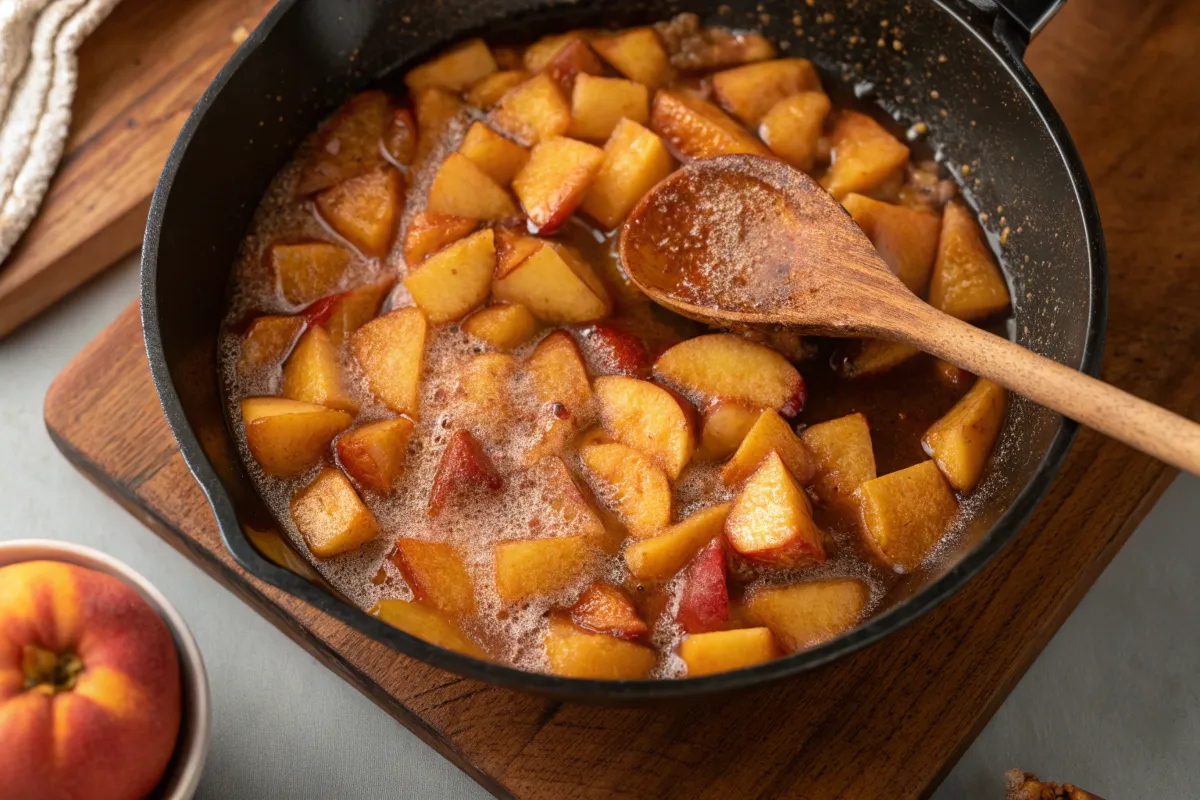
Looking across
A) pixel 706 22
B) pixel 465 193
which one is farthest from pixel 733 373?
pixel 706 22

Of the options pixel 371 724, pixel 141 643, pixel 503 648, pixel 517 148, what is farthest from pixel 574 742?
pixel 517 148

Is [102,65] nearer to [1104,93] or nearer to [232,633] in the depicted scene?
[232,633]

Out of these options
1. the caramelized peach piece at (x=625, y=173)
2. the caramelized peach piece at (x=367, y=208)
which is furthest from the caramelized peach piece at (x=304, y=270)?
the caramelized peach piece at (x=625, y=173)

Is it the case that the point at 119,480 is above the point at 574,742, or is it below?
below

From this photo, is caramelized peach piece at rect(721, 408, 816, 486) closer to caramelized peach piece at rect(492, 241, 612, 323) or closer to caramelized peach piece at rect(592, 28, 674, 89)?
caramelized peach piece at rect(492, 241, 612, 323)

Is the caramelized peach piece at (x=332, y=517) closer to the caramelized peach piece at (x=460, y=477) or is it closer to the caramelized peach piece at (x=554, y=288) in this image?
the caramelized peach piece at (x=460, y=477)

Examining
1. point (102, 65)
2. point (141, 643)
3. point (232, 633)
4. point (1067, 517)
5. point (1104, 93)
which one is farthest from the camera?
point (102, 65)
